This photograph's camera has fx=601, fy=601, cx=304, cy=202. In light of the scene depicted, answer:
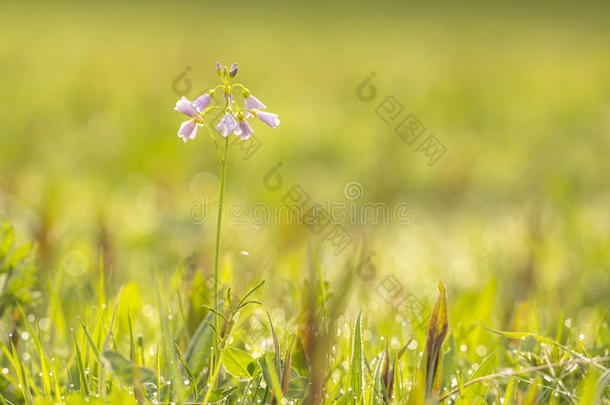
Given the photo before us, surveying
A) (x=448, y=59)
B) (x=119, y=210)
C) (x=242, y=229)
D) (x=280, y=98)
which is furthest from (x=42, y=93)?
(x=448, y=59)

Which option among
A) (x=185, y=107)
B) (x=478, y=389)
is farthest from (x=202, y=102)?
(x=478, y=389)

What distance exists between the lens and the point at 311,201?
10.7 ft

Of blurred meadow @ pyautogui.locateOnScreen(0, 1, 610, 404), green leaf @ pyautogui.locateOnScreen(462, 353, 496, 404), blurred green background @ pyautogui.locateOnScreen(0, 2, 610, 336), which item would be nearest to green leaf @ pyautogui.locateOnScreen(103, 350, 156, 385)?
A: blurred meadow @ pyautogui.locateOnScreen(0, 1, 610, 404)

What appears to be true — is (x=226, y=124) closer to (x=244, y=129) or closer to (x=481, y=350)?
(x=244, y=129)

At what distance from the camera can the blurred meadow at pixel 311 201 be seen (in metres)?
1.35

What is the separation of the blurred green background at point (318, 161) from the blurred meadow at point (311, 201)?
2cm

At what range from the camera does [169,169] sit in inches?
126

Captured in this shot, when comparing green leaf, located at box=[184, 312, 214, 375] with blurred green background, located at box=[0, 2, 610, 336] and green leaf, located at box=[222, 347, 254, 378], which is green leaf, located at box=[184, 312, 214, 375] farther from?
blurred green background, located at box=[0, 2, 610, 336]

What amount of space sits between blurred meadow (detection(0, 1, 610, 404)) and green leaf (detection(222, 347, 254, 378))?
56mm

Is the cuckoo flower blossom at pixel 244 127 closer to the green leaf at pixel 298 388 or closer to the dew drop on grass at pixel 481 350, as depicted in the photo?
the green leaf at pixel 298 388

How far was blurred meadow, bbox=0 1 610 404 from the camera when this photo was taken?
1348 mm

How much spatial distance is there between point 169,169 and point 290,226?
1.05m

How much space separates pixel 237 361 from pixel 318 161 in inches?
122

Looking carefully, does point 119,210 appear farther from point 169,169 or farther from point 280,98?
point 280,98
